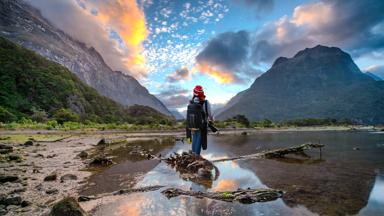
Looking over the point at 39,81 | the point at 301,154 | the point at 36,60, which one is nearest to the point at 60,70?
the point at 36,60

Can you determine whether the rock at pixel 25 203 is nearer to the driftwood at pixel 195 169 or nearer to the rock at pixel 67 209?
the rock at pixel 67 209

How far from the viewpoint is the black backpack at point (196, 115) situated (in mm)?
10716

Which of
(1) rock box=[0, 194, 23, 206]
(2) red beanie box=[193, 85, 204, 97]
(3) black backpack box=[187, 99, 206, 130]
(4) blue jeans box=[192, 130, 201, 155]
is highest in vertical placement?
(2) red beanie box=[193, 85, 204, 97]

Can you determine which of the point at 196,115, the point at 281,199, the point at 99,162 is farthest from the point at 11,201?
the point at 99,162

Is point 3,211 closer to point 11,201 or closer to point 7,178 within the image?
point 11,201

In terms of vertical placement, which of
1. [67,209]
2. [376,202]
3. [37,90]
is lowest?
[376,202]

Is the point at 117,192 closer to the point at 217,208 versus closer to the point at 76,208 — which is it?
the point at 76,208

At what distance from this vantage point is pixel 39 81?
121 metres

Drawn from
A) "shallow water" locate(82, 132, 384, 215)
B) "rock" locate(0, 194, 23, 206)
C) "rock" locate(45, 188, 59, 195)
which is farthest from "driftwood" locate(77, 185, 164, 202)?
"rock" locate(45, 188, 59, 195)

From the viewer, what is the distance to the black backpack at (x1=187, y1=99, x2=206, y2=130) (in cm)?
1072

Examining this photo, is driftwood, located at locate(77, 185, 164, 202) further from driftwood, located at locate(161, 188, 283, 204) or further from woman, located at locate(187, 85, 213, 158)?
woman, located at locate(187, 85, 213, 158)

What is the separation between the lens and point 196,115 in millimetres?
10734

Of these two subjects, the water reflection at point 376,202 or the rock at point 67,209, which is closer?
the rock at point 67,209

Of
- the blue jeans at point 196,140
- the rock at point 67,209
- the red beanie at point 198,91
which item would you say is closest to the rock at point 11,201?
the rock at point 67,209
